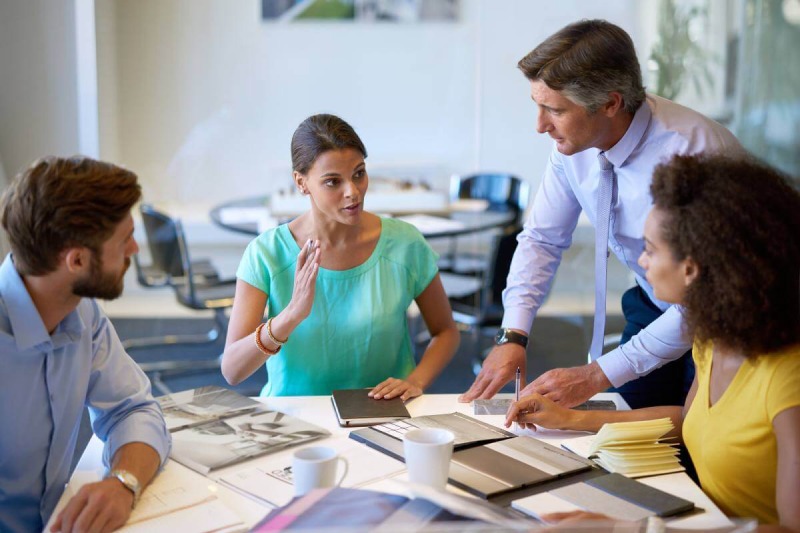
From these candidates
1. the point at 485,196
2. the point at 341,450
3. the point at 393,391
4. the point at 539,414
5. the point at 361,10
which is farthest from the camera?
the point at 361,10

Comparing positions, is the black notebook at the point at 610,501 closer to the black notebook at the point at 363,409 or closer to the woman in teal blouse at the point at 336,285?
the black notebook at the point at 363,409

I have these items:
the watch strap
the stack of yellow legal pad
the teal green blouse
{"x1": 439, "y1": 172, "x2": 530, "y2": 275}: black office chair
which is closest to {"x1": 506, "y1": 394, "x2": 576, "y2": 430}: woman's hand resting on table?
the stack of yellow legal pad

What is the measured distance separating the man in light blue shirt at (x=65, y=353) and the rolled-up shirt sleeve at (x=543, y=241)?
1.08 m

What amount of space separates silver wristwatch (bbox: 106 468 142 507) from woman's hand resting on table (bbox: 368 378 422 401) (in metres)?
0.63

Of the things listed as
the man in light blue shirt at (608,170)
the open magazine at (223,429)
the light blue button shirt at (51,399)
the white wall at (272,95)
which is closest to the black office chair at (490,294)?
the white wall at (272,95)

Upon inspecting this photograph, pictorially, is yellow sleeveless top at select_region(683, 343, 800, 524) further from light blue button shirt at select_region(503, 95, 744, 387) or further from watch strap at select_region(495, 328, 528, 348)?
watch strap at select_region(495, 328, 528, 348)

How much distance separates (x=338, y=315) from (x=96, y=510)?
1002 millimetres

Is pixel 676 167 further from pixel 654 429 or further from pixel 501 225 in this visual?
pixel 501 225

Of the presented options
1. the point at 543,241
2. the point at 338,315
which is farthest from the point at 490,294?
the point at 338,315

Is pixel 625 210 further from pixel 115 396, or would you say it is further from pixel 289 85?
pixel 289 85

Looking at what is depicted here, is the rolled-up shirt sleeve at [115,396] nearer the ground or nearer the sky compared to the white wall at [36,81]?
nearer the ground

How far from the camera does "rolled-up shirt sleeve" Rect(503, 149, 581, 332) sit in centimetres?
246

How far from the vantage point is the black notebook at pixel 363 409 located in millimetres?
1850

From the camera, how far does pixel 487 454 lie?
163 cm
